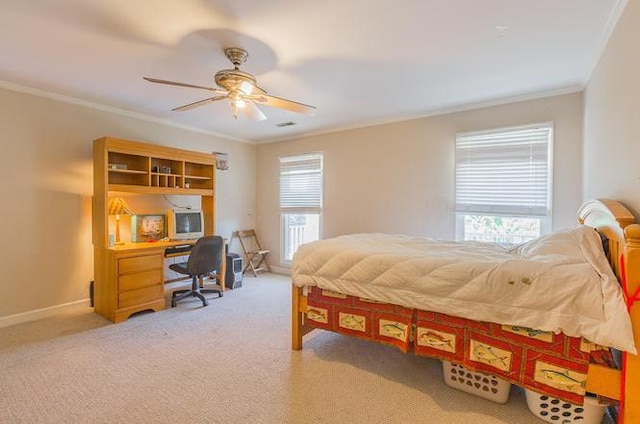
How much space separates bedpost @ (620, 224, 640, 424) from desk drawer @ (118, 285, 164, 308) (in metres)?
4.01

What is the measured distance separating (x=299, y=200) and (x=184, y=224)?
1.92 metres

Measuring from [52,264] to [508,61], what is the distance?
5049mm

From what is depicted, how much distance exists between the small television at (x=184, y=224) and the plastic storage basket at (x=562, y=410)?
3.97 metres

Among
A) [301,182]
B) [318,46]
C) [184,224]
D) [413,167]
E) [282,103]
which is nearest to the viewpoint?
[318,46]

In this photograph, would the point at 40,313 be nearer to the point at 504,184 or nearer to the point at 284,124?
the point at 284,124

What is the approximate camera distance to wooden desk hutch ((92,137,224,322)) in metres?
3.31

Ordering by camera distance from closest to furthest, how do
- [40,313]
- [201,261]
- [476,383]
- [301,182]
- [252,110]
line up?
[476,383] → [252,110] → [40,313] → [201,261] → [301,182]

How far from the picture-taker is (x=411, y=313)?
2.09 meters

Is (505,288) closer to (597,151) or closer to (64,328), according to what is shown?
(597,151)

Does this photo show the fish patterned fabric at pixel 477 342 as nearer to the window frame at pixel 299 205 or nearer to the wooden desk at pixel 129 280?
the wooden desk at pixel 129 280

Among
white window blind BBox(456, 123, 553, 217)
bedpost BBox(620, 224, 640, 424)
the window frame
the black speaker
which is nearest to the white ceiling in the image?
white window blind BBox(456, 123, 553, 217)

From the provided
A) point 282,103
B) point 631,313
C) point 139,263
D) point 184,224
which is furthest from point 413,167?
point 139,263

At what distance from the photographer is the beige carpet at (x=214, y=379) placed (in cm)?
183

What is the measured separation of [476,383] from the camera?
200 centimetres
